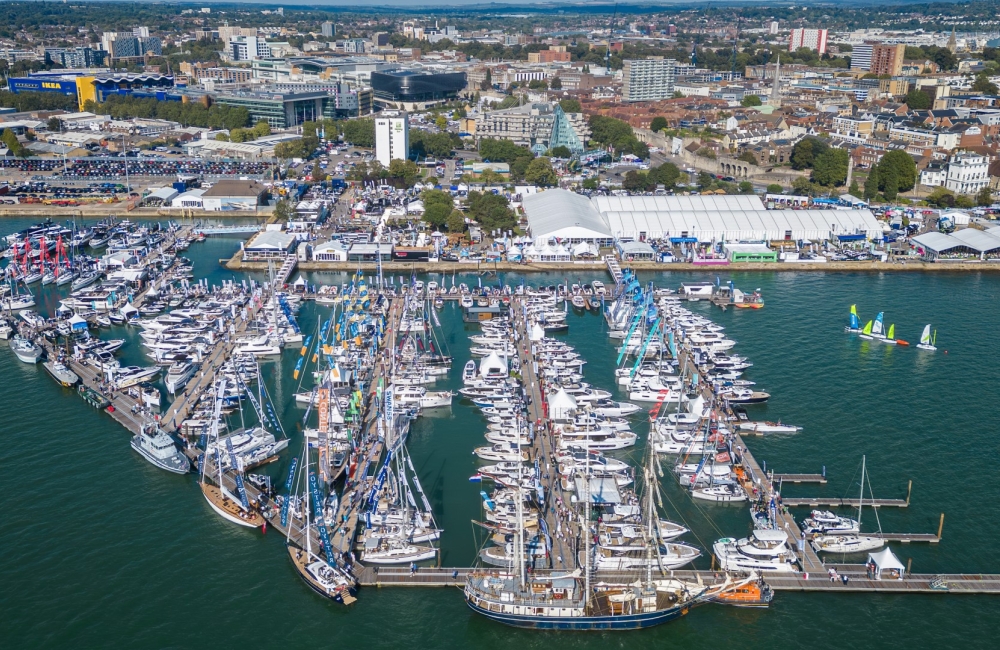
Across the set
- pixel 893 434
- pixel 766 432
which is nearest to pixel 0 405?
pixel 766 432

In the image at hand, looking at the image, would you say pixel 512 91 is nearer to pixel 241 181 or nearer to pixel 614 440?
pixel 241 181

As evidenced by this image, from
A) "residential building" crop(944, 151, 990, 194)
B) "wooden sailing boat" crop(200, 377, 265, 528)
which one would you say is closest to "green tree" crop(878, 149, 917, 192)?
"residential building" crop(944, 151, 990, 194)


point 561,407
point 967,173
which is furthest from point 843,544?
point 967,173

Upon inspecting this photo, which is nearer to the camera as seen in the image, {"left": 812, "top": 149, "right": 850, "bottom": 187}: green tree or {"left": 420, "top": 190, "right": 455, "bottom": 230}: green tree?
{"left": 420, "top": 190, "right": 455, "bottom": 230}: green tree

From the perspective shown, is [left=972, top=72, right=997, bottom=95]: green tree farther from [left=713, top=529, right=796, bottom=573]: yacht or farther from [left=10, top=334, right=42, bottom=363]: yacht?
[left=10, top=334, right=42, bottom=363]: yacht

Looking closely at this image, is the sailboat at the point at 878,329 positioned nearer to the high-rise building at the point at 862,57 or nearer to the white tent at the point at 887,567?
the white tent at the point at 887,567

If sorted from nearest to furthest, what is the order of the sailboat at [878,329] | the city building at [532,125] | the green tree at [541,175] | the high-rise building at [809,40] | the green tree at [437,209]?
the sailboat at [878,329], the green tree at [437,209], the green tree at [541,175], the city building at [532,125], the high-rise building at [809,40]

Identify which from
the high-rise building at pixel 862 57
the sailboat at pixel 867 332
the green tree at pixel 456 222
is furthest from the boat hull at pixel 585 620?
the high-rise building at pixel 862 57
